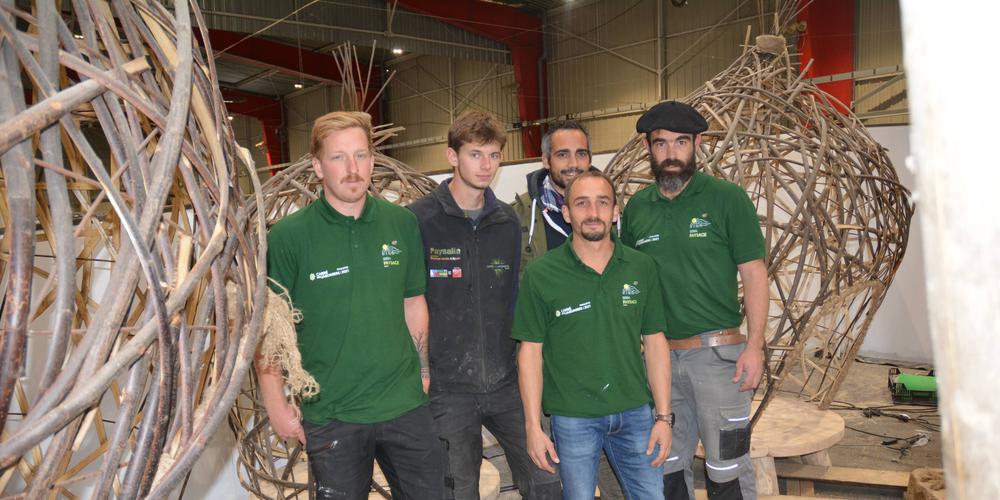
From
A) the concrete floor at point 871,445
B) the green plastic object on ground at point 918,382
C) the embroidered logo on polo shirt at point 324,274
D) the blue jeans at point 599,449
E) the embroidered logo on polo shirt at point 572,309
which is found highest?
the embroidered logo on polo shirt at point 324,274

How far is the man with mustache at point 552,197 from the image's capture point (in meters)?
2.48

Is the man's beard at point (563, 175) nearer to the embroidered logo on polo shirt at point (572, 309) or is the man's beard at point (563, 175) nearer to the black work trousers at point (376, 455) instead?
the embroidered logo on polo shirt at point (572, 309)

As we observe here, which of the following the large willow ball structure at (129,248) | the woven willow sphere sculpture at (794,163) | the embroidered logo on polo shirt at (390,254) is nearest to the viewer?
the large willow ball structure at (129,248)

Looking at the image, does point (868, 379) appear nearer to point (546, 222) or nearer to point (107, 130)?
point (546, 222)

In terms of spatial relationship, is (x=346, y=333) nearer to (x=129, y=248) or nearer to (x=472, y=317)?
(x=472, y=317)

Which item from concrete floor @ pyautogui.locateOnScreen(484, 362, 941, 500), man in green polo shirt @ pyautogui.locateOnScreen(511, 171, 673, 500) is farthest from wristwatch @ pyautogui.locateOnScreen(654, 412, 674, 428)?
concrete floor @ pyautogui.locateOnScreen(484, 362, 941, 500)

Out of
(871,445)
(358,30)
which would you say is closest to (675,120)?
(871,445)

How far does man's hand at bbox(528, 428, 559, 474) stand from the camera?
202cm

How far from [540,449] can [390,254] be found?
68 cm

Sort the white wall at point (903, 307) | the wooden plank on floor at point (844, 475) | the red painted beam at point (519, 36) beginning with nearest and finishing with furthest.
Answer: the wooden plank on floor at point (844, 475)
the white wall at point (903, 307)
the red painted beam at point (519, 36)

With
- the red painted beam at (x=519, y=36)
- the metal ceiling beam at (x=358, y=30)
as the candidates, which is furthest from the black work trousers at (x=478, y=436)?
the red painted beam at (x=519, y=36)

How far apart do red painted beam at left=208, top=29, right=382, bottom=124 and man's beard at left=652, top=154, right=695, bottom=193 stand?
631 centimetres

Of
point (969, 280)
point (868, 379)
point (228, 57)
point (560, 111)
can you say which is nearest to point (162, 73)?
point (969, 280)

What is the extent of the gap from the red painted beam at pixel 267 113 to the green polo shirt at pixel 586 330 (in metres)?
9.48
